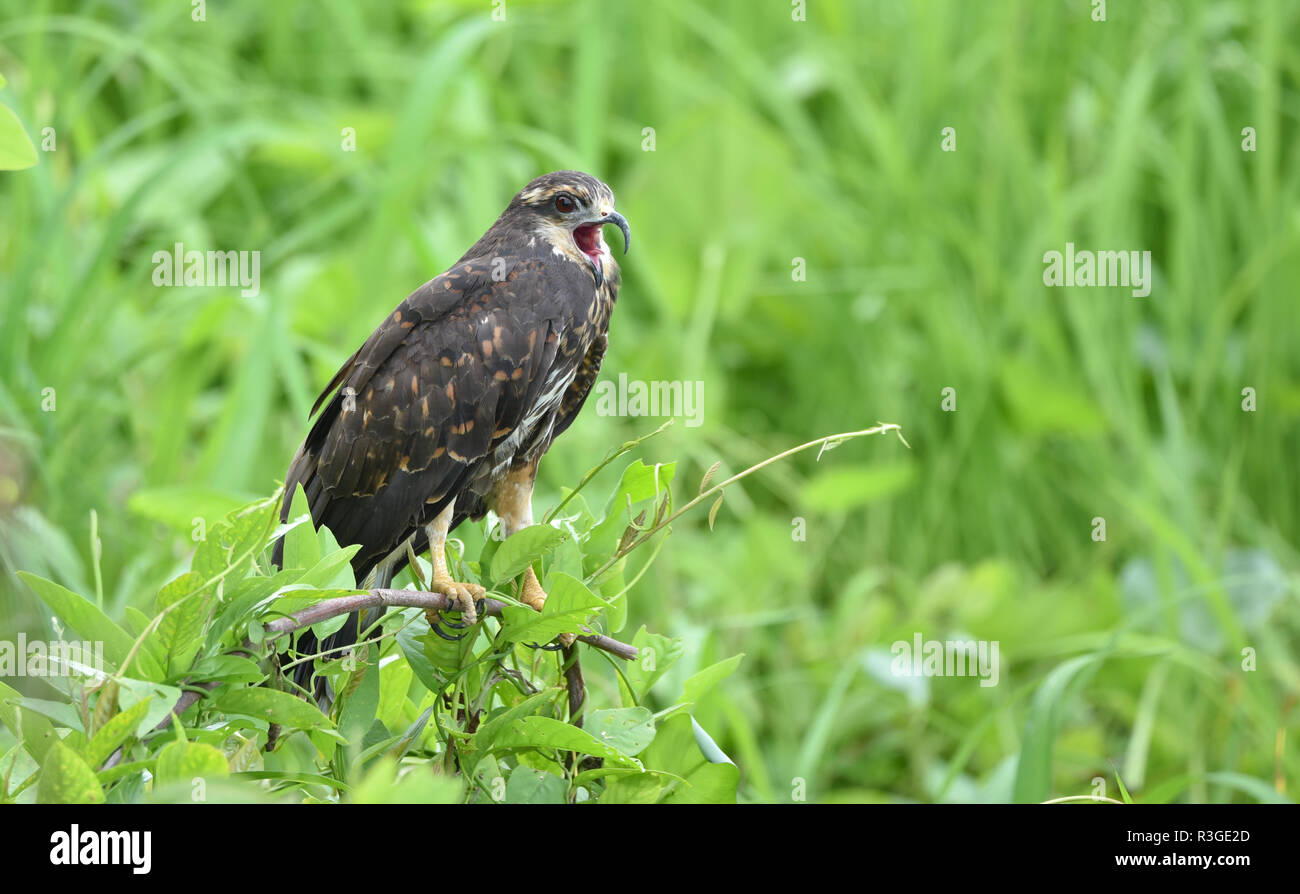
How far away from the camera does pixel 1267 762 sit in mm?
3182

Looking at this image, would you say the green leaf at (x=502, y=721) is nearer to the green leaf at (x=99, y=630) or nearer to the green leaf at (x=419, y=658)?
the green leaf at (x=419, y=658)

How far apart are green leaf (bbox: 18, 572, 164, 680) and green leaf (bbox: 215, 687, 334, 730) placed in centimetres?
6

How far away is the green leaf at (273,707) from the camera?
103 centimetres

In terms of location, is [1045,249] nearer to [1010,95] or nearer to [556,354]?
[1010,95]

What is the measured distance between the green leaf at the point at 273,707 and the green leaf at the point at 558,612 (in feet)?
0.65

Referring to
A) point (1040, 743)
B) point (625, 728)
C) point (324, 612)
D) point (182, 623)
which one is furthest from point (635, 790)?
point (1040, 743)

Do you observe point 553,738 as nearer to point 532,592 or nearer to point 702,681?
point 702,681

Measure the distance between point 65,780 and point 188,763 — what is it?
0.09m

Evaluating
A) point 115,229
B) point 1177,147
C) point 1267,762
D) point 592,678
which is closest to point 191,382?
point 115,229

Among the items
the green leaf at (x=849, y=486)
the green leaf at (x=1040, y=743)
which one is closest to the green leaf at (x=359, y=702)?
the green leaf at (x=1040, y=743)

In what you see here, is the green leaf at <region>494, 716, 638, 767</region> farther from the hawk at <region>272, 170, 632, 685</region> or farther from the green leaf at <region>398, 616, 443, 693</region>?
the hawk at <region>272, 170, 632, 685</region>

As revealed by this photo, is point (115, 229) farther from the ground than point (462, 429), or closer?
farther from the ground

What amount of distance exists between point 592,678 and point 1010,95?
2.63 meters

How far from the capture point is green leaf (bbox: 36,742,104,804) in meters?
0.92
